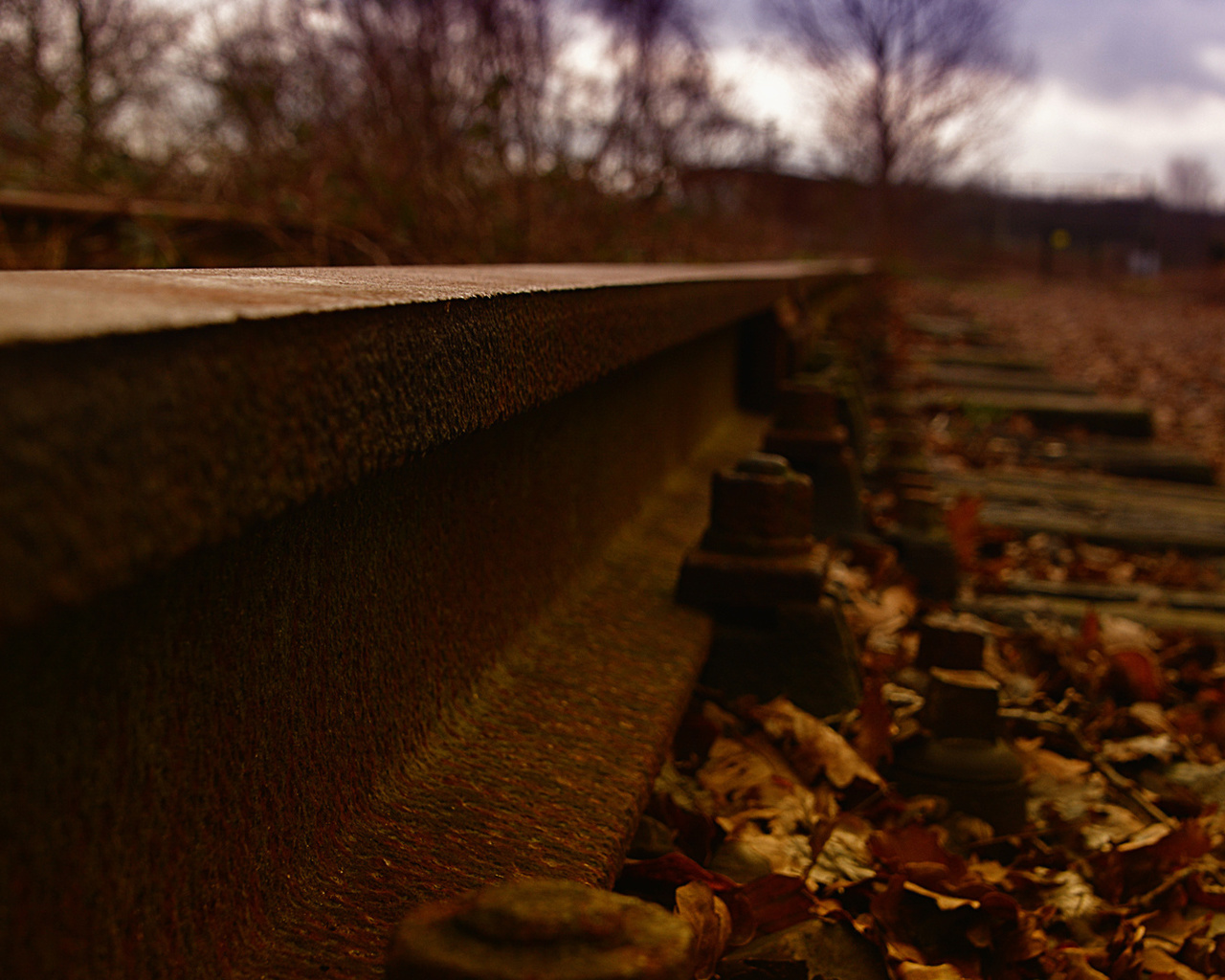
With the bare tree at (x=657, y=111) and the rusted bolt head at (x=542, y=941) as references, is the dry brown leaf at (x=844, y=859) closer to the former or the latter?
the rusted bolt head at (x=542, y=941)

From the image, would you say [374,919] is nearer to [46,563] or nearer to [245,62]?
[46,563]

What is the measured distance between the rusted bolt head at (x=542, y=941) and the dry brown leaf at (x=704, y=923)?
20.8 inches

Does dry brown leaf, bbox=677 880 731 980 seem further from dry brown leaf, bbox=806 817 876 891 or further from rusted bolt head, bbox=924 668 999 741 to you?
rusted bolt head, bbox=924 668 999 741

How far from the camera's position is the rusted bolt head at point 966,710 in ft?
5.78

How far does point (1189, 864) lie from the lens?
5.45ft

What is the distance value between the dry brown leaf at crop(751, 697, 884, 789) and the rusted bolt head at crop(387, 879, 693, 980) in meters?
1.14

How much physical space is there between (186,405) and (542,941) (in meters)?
0.33

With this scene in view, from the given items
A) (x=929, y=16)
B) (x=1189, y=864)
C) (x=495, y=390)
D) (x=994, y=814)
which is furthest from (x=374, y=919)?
(x=929, y=16)

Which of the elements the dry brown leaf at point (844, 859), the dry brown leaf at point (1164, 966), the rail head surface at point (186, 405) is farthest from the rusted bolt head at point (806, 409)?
the rail head surface at point (186, 405)

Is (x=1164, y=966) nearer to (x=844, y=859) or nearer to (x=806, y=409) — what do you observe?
(x=844, y=859)

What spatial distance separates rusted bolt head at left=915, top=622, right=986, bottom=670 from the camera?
1934mm

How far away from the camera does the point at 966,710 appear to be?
1.77 metres

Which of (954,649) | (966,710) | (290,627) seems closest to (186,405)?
(290,627)

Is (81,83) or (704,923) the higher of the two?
(81,83)
